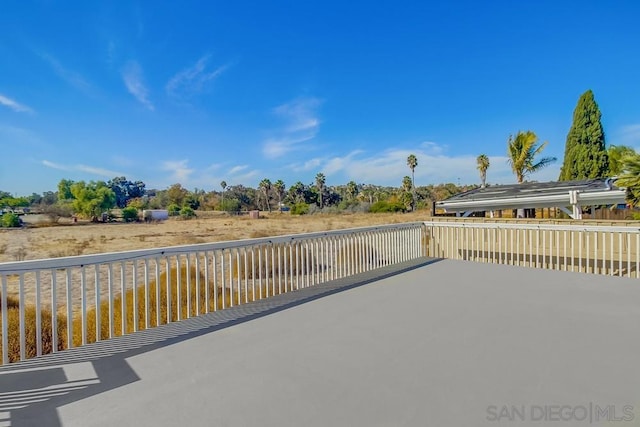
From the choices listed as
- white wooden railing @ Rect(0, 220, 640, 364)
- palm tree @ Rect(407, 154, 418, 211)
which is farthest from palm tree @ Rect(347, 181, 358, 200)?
white wooden railing @ Rect(0, 220, 640, 364)

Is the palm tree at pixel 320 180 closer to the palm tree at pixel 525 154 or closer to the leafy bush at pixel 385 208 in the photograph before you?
the leafy bush at pixel 385 208

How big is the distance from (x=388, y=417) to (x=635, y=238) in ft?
16.9

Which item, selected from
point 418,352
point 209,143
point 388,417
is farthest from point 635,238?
point 209,143

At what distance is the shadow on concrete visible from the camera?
1618 millimetres

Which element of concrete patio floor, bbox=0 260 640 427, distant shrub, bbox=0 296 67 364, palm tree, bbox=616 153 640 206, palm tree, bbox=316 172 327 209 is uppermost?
palm tree, bbox=316 172 327 209

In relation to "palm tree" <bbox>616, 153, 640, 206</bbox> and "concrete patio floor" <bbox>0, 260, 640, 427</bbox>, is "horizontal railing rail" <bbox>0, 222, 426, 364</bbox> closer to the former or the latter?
"concrete patio floor" <bbox>0, 260, 640, 427</bbox>

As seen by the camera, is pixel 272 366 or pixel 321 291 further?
pixel 321 291

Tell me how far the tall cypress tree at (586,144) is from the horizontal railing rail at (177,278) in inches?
574

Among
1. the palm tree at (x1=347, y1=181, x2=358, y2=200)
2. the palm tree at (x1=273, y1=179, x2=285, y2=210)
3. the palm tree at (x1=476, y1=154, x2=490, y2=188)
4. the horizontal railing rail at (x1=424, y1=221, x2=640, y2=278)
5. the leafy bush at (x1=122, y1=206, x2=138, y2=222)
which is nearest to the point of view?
the horizontal railing rail at (x1=424, y1=221, x2=640, y2=278)

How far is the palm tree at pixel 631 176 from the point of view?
7.12m

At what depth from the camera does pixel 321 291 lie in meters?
4.02

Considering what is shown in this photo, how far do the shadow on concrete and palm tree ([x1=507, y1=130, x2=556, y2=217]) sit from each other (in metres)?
18.9

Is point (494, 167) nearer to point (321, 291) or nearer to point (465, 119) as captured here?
point (465, 119)

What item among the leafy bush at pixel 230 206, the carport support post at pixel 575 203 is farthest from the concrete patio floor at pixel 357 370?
the leafy bush at pixel 230 206
